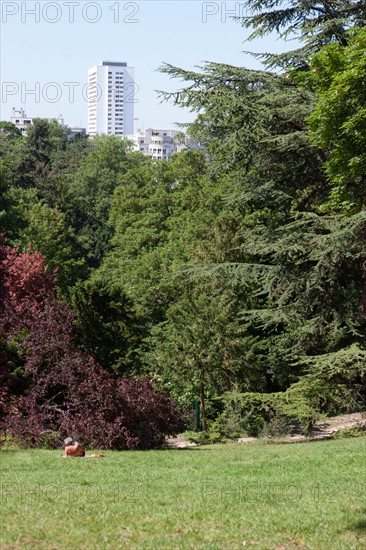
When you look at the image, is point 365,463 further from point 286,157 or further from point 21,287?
point 21,287

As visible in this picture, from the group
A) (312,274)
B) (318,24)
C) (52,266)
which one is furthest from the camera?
(52,266)

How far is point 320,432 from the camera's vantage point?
24.7 m

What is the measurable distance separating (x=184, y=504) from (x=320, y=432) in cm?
1667

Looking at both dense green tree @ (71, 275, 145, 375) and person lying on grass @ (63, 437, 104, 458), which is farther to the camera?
dense green tree @ (71, 275, 145, 375)

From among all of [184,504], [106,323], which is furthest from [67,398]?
[184,504]

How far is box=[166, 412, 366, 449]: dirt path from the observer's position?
21.6 meters

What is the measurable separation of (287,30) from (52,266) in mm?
23827

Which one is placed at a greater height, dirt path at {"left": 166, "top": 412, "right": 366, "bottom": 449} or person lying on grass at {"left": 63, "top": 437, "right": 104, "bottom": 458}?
person lying on grass at {"left": 63, "top": 437, "right": 104, "bottom": 458}

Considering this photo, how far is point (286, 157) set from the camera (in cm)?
2248

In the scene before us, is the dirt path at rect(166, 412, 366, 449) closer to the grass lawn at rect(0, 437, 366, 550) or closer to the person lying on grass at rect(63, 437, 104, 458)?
the person lying on grass at rect(63, 437, 104, 458)

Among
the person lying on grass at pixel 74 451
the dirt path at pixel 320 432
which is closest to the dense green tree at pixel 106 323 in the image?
the dirt path at pixel 320 432

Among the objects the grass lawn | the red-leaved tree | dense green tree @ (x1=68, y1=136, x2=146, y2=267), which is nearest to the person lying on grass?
the grass lawn

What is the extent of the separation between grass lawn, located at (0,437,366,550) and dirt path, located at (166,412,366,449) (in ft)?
23.3

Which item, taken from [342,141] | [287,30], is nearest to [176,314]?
[287,30]
